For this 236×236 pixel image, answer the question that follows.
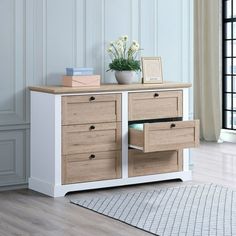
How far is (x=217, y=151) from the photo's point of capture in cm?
742

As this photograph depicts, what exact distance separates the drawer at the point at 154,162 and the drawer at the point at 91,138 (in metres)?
0.19

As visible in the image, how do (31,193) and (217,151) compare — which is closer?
(31,193)

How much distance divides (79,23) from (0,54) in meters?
0.71

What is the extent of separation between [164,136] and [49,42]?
1.15 meters

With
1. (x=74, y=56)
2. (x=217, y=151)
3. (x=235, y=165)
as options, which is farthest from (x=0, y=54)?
(x=217, y=151)

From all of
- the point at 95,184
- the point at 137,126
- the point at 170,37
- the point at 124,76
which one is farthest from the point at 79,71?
the point at 170,37

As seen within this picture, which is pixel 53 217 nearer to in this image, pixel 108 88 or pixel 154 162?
pixel 108 88

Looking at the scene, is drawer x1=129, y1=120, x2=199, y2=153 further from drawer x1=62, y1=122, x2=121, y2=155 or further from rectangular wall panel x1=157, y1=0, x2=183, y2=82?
rectangular wall panel x1=157, y1=0, x2=183, y2=82

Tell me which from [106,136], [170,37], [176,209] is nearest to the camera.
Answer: [176,209]

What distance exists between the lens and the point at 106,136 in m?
5.41

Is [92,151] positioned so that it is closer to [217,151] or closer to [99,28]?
[99,28]

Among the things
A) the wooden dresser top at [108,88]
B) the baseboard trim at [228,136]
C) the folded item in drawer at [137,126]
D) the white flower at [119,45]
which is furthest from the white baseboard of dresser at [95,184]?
the baseboard trim at [228,136]

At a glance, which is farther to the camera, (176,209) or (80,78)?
(80,78)

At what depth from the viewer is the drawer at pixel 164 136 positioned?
17.6 ft
